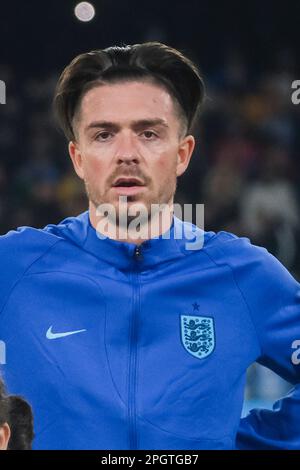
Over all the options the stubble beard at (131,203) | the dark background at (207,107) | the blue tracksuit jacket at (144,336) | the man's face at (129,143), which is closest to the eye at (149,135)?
the man's face at (129,143)

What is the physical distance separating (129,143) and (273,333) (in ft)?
2.18

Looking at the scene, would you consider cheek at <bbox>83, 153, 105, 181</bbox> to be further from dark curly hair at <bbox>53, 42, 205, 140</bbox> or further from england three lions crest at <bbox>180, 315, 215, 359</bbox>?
england three lions crest at <bbox>180, 315, 215, 359</bbox>

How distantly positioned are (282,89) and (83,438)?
280 inches

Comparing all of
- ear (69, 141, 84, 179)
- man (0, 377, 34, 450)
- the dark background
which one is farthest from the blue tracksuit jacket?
the dark background

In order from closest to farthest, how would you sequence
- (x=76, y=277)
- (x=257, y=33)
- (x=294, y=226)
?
(x=76, y=277)
(x=294, y=226)
(x=257, y=33)

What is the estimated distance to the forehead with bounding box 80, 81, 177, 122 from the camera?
3.03 m

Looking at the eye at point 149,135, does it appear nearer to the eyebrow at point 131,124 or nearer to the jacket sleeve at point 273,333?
the eyebrow at point 131,124

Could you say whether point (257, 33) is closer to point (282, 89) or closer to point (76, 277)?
point (282, 89)

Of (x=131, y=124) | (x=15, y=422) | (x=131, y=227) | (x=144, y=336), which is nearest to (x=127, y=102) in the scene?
(x=131, y=124)

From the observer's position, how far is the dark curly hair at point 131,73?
10.3 feet

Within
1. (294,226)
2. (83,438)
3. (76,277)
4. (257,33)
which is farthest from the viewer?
(257,33)

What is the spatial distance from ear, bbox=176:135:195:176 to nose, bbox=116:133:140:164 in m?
0.21

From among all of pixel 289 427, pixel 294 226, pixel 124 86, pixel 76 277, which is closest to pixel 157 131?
pixel 124 86

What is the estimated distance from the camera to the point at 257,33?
10.2 metres
